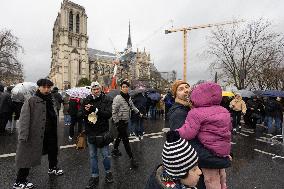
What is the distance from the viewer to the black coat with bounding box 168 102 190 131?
3.53 metres

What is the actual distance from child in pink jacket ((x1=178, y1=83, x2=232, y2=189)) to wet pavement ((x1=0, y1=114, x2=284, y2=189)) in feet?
8.06

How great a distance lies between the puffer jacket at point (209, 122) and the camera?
10.8ft

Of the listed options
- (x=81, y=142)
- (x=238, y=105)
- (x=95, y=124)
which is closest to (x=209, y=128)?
(x=95, y=124)

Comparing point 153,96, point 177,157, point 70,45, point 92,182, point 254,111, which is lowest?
point 92,182

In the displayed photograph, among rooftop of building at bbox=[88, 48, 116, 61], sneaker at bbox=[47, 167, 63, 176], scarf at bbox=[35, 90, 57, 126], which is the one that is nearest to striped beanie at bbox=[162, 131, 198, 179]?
scarf at bbox=[35, 90, 57, 126]

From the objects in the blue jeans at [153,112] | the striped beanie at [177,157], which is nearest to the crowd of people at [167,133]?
the striped beanie at [177,157]

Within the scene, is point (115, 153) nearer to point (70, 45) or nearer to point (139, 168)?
point (139, 168)

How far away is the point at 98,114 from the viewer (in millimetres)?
5535

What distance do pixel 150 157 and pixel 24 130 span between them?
3.63 meters

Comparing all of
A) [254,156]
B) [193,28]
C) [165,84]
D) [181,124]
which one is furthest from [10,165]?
[165,84]

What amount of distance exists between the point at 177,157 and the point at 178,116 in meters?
1.26

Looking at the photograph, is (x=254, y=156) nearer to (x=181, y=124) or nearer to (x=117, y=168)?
(x=117, y=168)

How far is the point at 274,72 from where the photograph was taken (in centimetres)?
4169

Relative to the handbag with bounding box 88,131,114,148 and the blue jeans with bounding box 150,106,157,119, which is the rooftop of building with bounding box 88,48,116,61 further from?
the handbag with bounding box 88,131,114,148
